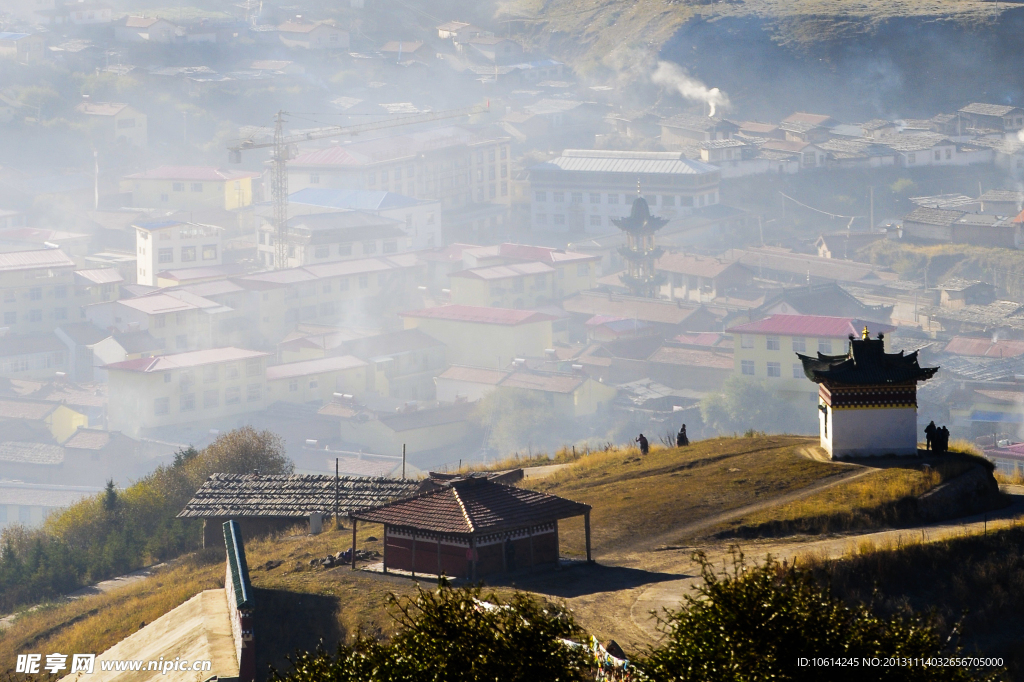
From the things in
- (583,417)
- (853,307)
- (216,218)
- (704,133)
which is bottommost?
(583,417)

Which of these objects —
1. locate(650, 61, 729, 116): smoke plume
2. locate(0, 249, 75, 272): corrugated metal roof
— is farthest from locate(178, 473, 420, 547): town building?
locate(650, 61, 729, 116): smoke plume

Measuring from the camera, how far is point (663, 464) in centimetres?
2828

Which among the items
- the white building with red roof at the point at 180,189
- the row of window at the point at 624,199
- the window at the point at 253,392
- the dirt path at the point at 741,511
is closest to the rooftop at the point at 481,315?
the window at the point at 253,392

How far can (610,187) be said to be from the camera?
103 meters

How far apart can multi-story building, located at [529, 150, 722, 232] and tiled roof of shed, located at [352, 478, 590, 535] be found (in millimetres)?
80678

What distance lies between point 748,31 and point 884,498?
125366 mm

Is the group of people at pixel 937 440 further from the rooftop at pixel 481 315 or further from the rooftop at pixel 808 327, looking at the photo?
the rooftop at pixel 481 315

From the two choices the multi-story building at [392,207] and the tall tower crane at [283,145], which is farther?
the multi-story building at [392,207]

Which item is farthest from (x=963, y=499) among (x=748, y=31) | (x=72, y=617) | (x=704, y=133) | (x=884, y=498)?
(x=748, y=31)

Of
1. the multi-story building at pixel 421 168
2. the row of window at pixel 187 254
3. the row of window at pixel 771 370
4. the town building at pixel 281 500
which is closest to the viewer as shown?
the town building at pixel 281 500

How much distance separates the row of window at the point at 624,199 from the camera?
101 metres

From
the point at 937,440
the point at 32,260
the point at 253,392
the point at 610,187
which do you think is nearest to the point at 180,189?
the point at 32,260

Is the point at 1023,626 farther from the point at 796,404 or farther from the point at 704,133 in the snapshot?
the point at 704,133

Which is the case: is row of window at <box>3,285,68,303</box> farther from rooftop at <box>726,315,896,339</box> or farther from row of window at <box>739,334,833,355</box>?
row of window at <box>739,334,833,355</box>
